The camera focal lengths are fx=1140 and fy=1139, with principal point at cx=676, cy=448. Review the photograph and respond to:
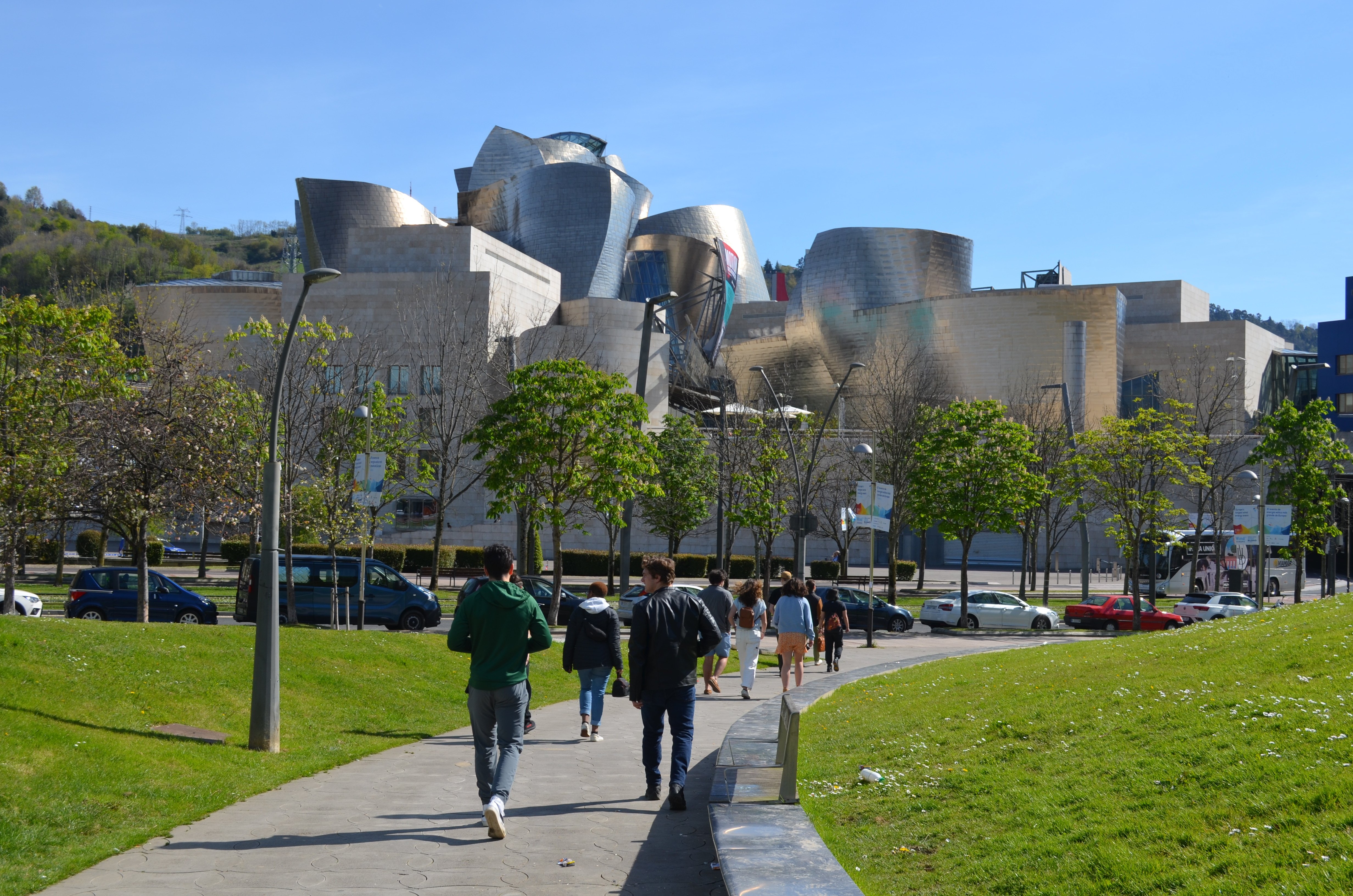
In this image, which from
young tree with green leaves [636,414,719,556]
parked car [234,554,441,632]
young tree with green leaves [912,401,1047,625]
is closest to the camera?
parked car [234,554,441,632]

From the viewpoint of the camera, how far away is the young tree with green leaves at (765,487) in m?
41.0

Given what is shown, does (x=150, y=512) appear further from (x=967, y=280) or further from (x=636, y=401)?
(x=967, y=280)

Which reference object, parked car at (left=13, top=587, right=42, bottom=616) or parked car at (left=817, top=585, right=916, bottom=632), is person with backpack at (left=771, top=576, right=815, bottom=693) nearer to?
parked car at (left=817, top=585, right=916, bottom=632)

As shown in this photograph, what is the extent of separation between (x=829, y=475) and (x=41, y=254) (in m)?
119

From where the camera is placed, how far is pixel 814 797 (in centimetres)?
788

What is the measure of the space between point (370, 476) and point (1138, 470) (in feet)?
74.5

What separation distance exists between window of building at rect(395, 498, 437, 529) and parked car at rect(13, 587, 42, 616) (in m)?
33.3

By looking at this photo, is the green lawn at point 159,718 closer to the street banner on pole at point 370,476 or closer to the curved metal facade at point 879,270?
the street banner on pole at point 370,476

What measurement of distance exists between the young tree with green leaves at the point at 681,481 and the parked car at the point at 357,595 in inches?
949

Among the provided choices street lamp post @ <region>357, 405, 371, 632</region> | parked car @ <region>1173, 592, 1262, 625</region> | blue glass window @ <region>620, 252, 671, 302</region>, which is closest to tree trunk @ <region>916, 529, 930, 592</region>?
parked car @ <region>1173, 592, 1262, 625</region>

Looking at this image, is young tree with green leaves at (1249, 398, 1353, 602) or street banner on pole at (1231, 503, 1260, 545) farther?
young tree with green leaves at (1249, 398, 1353, 602)

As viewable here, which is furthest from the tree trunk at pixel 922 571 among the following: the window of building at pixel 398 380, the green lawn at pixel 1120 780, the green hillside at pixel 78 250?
the green hillside at pixel 78 250

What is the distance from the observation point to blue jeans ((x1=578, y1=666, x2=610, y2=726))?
11328 mm

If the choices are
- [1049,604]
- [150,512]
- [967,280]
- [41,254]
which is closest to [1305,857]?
[150,512]
